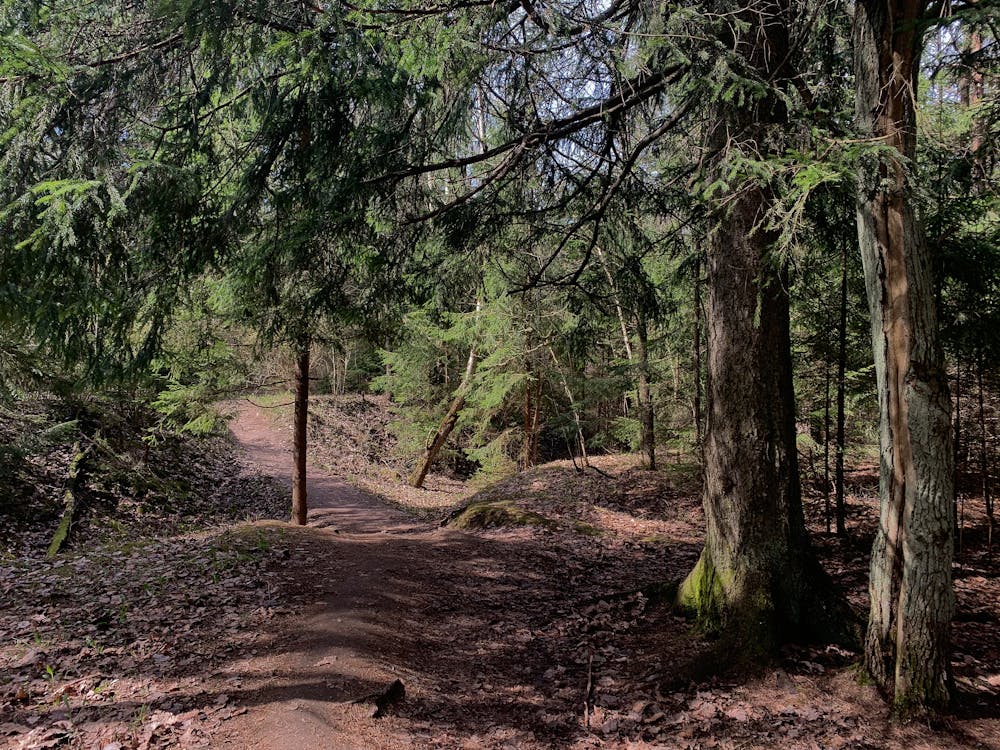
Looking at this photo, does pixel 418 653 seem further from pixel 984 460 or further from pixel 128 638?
pixel 984 460

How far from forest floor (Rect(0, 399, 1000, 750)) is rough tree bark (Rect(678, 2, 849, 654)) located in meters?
0.38

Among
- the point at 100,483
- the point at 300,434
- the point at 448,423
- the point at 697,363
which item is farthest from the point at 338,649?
the point at 448,423

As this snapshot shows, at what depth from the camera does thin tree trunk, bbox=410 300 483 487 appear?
53.6ft

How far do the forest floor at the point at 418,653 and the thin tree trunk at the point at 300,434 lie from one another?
1700 mm

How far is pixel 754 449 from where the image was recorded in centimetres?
509

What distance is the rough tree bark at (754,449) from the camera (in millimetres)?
→ 5039

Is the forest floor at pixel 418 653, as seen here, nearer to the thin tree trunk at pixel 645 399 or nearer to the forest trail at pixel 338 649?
the forest trail at pixel 338 649

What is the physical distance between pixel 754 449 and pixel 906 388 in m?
1.40

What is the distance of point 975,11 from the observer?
307 cm

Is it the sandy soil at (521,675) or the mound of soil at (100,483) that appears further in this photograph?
the mound of soil at (100,483)

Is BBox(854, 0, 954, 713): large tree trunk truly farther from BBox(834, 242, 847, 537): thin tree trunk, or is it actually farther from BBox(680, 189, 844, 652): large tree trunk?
BBox(834, 242, 847, 537): thin tree trunk

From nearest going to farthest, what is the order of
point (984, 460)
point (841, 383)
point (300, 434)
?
point (984, 460), point (841, 383), point (300, 434)

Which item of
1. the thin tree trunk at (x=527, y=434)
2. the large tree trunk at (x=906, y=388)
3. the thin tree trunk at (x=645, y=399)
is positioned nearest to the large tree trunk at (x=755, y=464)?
the large tree trunk at (x=906, y=388)

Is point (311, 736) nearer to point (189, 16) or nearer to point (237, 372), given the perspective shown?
point (189, 16)
